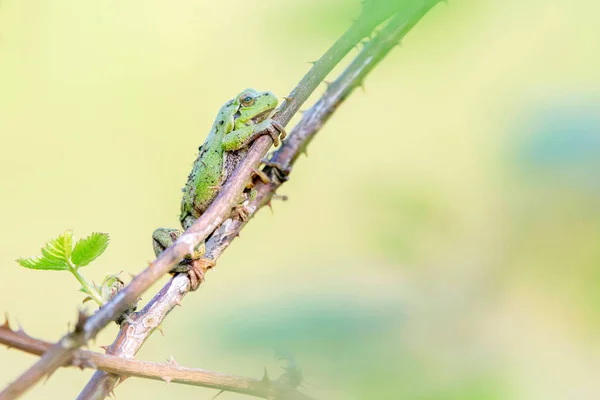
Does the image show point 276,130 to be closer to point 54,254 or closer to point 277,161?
point 277,161

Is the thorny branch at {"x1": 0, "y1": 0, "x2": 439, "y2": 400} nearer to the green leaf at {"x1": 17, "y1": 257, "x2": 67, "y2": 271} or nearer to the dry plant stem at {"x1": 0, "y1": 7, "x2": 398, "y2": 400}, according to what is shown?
the dry plant stem at {"x1": 0, "y1": 7, "x2": 398, "y2": 400}

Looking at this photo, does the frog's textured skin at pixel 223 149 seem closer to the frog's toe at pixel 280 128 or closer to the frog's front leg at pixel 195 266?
the frog's toe at pixel 280 128

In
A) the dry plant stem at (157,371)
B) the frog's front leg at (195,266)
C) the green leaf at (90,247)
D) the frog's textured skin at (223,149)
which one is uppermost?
the frog's textured skin at (223,149)

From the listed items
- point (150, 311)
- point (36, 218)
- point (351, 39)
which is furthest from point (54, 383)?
point (351, 39)

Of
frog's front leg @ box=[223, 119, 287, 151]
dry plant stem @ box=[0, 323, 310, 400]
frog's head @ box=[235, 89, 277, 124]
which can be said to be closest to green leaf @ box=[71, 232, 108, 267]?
dry plant stem @ box=[0, 323, 310, 400]

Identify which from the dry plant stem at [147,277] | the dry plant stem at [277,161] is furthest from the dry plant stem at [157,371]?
the dry plant stem at [277,161]

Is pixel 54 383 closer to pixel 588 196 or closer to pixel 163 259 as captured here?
pixel 163 259

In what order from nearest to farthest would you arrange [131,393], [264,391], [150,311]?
[264,391] < [150,311] < [131,393]
